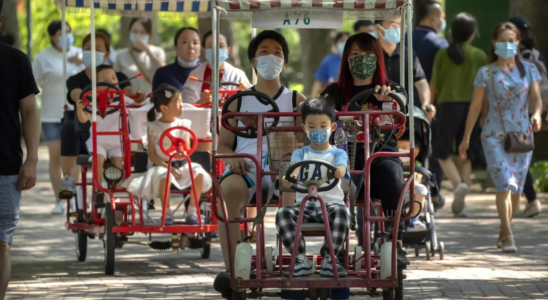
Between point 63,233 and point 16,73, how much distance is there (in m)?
6.08

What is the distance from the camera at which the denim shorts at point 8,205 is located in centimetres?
721

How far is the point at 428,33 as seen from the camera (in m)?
14.0

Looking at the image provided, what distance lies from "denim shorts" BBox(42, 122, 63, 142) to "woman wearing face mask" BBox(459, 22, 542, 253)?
5945 mm

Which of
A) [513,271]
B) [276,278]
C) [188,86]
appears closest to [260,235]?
[276,278]

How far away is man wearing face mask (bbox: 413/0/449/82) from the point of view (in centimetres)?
1393

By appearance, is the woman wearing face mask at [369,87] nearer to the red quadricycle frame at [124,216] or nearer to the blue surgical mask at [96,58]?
the red quadricycle frame at [124,216]

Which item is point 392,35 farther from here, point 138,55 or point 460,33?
point 138,55

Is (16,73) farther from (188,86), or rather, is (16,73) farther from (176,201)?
(176,201)

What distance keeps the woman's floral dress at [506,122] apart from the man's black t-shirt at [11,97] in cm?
536

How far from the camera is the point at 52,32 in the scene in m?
15.0

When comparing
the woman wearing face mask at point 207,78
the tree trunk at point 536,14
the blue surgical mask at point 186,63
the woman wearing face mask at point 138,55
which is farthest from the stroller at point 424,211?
the tree trunk at point 536,14

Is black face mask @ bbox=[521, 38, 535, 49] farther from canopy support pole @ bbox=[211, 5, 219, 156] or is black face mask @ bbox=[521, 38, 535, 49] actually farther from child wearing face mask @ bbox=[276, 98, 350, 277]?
canopy support pole @ bbox=[211, 5, 219, 156]

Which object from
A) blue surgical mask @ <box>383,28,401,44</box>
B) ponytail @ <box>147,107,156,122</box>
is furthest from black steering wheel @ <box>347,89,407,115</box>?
blue surgical mask @ <box>383,28,401,44</box>

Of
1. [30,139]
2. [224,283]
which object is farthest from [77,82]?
[224,283]
